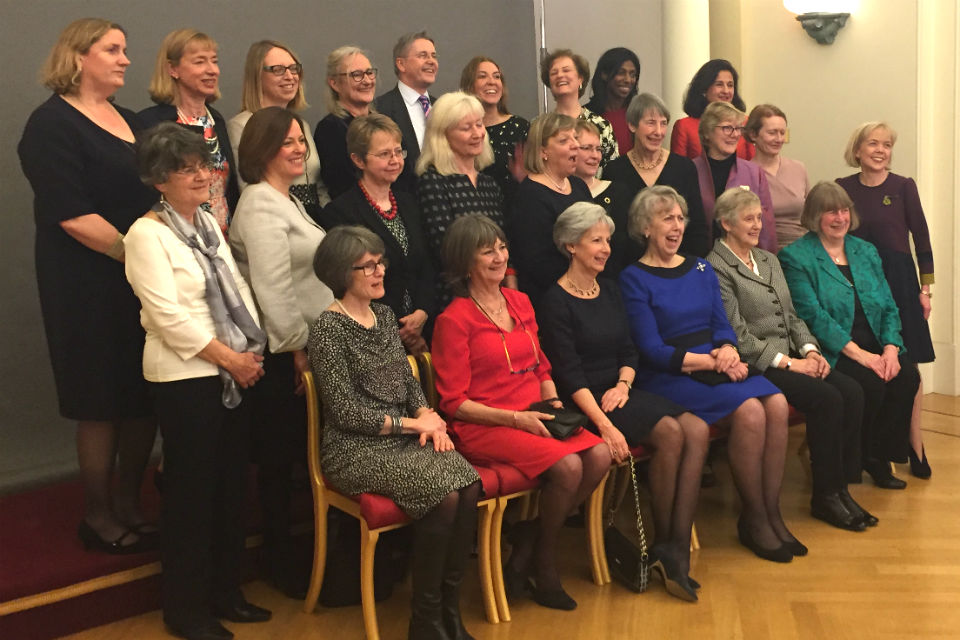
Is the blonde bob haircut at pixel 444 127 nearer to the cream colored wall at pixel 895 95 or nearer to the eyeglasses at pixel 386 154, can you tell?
the eyeglasses at pixel 386 154

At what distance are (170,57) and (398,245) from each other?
3.36 feet

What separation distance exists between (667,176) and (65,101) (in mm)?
2517

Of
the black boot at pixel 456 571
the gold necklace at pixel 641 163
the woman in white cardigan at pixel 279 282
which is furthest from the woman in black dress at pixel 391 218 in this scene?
the gold necklace at pixel 641 163

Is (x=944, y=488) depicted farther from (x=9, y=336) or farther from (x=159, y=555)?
(x=9, y=336)

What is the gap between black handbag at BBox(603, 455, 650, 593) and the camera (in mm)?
3701

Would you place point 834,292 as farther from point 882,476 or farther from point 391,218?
point 391,218

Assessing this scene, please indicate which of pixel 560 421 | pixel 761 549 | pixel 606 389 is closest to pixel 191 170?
pixel 560 421

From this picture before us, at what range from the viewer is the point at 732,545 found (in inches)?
163

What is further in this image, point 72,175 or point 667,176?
point 667,176

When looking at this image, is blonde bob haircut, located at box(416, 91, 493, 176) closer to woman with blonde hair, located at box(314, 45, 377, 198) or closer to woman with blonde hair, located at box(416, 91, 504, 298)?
woman with blonde hair, located at box(416, 91, 504, 298)

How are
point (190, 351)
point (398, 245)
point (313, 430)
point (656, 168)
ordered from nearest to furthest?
1. point (190, 351)
2. point (313, 430)
3. point (398, 245)
4. point (656, 168)

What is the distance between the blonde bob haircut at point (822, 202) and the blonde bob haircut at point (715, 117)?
48cm

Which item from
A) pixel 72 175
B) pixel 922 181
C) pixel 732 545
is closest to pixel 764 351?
pixel 732 545

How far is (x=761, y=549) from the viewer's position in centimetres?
400
